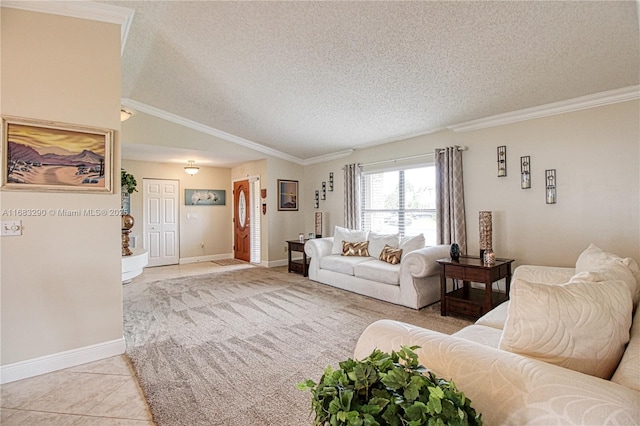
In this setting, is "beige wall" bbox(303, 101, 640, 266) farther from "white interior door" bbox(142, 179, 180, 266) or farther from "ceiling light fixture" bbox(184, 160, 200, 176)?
"white interior door" bbox(142, 179, 180, 266)

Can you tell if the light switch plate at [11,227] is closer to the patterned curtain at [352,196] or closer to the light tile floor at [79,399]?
the light tile floor at [79,399]

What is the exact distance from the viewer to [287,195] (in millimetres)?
6898

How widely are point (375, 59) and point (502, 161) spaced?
2.23 m

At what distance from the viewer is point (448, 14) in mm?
2328

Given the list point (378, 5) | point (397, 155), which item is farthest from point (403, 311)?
point (378, 5)

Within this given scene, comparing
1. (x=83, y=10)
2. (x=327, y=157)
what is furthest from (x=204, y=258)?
(x=83, y=10)

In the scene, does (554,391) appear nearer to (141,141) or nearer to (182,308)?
(182,308)

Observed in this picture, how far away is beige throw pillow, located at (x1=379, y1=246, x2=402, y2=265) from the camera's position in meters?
4.25

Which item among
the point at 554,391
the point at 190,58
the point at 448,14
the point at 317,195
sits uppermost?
the point at 190,58

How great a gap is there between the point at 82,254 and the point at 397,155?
14.5ft

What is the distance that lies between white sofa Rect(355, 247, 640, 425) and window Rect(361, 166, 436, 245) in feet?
11.9

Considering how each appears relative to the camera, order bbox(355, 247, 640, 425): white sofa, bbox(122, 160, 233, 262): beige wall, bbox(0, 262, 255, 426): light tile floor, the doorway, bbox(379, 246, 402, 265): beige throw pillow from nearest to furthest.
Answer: bbox(355, 247, 640, 425): white sofa, bbox(0, 262, 255, 426): light tile floor, bbox(379, 246, 402, 265): beige throw pillow, bbox(122, 160, 233, 262): beige wall, the doorway

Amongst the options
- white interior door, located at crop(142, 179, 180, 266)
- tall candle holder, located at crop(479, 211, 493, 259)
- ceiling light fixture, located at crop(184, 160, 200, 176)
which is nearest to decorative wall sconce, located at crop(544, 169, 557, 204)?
tall candle holder, located at crop(479, 211, 493, 259)

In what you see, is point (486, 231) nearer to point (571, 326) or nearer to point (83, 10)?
point (571, 326)
